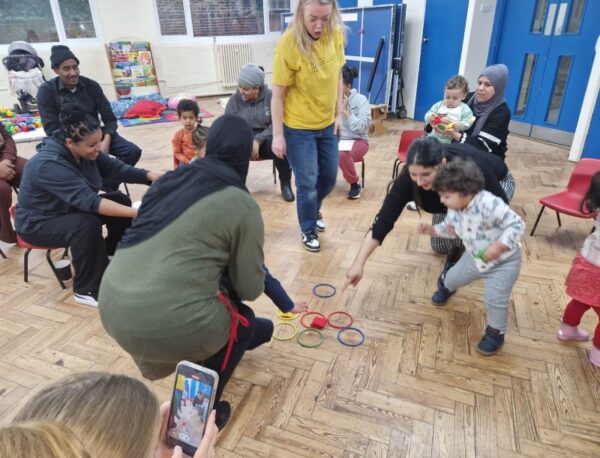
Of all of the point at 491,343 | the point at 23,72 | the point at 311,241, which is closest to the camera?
the point at 491,343

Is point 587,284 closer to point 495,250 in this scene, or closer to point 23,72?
point 495,250

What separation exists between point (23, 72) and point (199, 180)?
7.20 metres

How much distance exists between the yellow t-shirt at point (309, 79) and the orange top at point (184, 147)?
135 centimetres

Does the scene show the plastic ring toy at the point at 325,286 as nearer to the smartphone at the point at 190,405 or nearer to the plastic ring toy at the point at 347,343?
the plastic ring toy at the point at 347,343

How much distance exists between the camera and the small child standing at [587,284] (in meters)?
1.90

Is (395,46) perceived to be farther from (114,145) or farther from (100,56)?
(100,56)

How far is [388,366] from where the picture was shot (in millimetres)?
2002

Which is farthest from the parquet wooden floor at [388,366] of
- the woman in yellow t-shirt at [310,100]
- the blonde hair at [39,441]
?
the blonde hair at [39,441]

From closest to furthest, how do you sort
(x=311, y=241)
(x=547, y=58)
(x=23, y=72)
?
(x=311, y=241) → (x=547, y=58) → (x=23, y=72)

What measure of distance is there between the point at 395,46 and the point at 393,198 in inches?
187

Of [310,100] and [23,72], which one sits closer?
[310,100]

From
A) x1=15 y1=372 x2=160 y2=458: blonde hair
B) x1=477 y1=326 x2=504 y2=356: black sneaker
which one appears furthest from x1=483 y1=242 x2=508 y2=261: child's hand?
x1=15 y1=372 x2=160 y2=458: blonde hair

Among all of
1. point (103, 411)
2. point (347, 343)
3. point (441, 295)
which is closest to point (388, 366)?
point (347, 343)

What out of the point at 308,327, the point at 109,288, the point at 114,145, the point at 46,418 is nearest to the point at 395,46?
the point at 114,145
